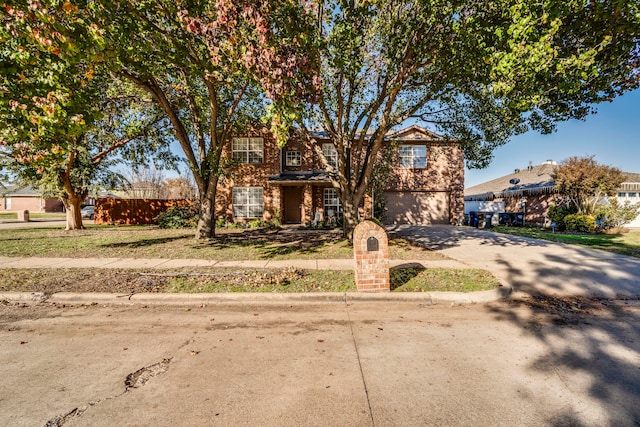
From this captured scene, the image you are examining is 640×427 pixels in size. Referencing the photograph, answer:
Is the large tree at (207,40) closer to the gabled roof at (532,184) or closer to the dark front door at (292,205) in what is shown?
the dark front door at (292,205)

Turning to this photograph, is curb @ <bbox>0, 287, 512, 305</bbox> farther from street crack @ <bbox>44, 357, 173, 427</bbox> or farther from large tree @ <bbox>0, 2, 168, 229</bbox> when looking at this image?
large tree @ <bbox>0, 2, 168, 229</bbox>

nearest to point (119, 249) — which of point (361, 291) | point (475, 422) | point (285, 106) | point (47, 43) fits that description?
point (47, 43)

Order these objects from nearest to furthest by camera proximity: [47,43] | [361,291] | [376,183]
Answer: [47,43]
[361,291]
[376,183]

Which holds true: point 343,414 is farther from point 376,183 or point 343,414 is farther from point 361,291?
point 376,183

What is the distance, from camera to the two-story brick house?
60.7ft

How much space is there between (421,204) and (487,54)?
48.1 feet

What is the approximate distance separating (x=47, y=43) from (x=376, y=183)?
→ 14908 mm

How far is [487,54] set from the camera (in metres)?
6.45

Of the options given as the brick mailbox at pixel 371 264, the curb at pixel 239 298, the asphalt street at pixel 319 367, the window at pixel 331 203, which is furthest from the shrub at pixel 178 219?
the brick mailbox at pixel 371 264

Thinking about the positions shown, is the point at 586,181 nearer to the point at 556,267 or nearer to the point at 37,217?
the point at 556,267

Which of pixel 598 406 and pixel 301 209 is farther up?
pixel 301 209

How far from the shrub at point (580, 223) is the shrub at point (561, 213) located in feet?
1.75

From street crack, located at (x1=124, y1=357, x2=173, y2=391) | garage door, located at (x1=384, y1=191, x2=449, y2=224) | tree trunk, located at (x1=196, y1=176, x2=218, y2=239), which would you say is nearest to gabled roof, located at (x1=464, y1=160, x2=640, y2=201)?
garage door, located at (x1=384, y1=191, x2=449, y2=224)

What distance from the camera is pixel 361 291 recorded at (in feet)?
18.2
